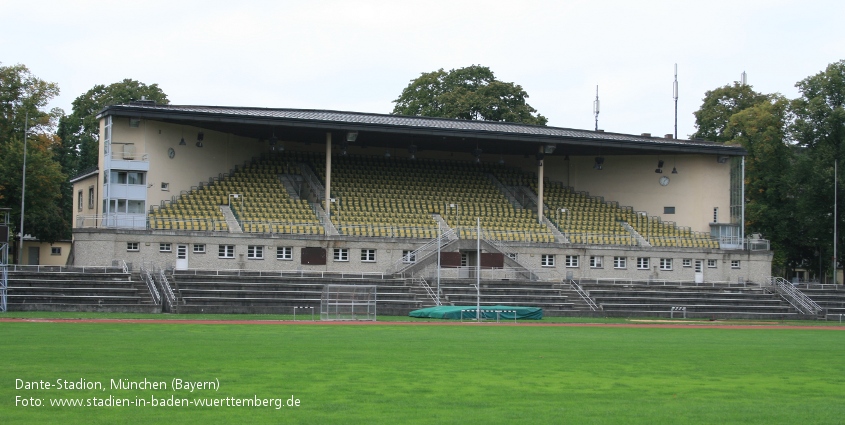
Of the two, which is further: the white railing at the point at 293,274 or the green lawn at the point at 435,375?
the white railing at the point at 293,274

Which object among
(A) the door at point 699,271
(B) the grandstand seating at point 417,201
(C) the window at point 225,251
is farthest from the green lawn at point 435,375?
(A) the door at point 699,271

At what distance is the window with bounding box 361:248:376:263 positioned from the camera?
60219mm

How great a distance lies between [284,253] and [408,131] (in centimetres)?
1054

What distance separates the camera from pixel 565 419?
1462 centimetres

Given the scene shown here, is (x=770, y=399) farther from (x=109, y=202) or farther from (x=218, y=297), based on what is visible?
(x=109, y=202)

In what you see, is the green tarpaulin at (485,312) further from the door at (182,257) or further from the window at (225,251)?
the door at (182,257)

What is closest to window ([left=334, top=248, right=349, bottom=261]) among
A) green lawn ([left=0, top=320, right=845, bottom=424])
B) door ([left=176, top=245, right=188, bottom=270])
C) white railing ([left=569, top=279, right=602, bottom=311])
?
door ([left=176, top=245, right=188, bottom=270])

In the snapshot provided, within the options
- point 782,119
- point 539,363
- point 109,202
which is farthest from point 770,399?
point 782,119

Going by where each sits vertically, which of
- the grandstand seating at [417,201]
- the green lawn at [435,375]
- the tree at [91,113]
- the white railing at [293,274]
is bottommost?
the green lawn at [435,375]

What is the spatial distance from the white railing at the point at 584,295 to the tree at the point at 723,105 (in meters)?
34.9

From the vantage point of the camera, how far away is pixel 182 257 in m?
57.1

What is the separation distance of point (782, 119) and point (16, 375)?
70.4m

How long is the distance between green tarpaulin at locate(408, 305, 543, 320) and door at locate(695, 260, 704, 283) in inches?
806

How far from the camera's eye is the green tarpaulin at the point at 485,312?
1913 inches
